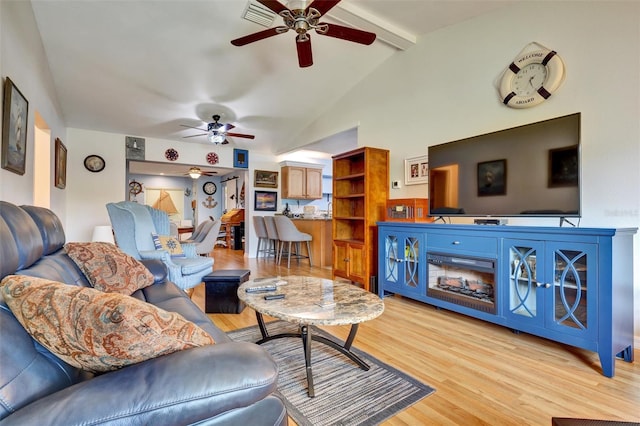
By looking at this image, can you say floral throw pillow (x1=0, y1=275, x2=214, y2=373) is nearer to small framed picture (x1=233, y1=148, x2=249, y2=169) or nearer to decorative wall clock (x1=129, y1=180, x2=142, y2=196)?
small framed picture (x1=233, y1=148, x2=249, y2=169)

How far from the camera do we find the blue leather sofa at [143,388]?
66cm

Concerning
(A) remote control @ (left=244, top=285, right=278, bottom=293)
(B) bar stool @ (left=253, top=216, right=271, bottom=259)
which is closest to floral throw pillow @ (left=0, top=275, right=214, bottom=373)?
(A) remote control @ (left=244, top=285, right=278, bottom=293)

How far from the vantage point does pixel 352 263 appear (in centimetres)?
394

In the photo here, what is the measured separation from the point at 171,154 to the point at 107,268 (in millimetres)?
4664

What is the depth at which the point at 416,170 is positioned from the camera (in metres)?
3.66

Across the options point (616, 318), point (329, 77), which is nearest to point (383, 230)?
point (616, 318)

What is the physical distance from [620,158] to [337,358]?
2.49 meters

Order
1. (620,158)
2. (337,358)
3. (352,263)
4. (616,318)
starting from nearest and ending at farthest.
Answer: (616,318) → (337,358) → (620,158) → (352,263)

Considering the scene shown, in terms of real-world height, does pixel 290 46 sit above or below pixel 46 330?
above

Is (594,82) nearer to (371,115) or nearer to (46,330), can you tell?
(371,115)

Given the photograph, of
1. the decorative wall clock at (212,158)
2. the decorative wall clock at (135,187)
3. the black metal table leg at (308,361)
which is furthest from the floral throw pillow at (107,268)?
the decorative wall clock at (135,187)

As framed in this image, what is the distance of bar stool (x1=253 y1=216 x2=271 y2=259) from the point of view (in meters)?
6.07

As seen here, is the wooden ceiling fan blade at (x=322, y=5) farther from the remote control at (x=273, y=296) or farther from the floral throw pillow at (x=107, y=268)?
the floral throw pillow at (x=107, y=268)

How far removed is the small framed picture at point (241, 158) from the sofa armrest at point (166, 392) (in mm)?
6143
